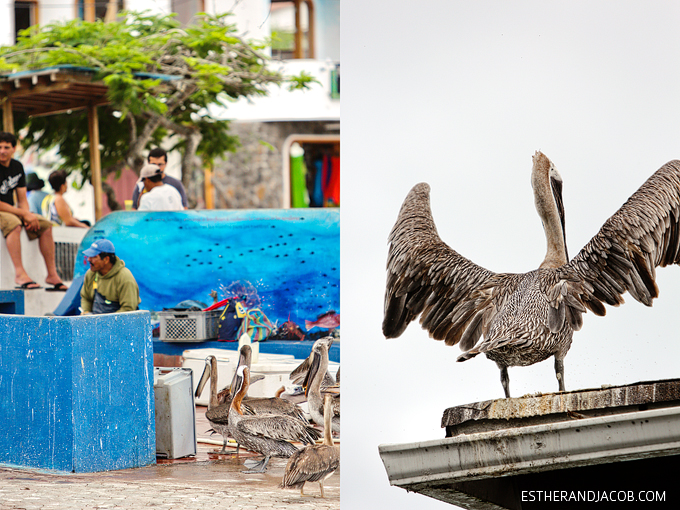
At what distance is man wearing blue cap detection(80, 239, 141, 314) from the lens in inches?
288

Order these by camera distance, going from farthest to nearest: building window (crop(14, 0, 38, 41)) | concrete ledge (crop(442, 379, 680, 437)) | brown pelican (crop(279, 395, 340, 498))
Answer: building window (crop(14, 0, 38, 41))
brown pelican (crop(279, 395, 340, 498))
concrete ledge (crop(442, 379, 680, 437))

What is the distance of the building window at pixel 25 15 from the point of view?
16.2 m

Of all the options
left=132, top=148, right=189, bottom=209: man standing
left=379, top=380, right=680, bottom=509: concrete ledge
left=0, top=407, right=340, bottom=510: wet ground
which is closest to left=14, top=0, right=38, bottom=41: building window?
left=132, top=148, right=189, bottom=209: man standing

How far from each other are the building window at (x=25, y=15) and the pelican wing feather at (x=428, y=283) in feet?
47.9

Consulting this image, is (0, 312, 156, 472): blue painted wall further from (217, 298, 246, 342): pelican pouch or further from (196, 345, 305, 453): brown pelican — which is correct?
(217, 298, 246, 342): pelican pouch

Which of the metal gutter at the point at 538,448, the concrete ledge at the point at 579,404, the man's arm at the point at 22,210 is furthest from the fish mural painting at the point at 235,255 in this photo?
the metal gutter at the point at 538,448

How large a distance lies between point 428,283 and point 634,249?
0.98 metres

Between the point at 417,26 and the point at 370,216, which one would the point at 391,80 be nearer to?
the point at 417,26

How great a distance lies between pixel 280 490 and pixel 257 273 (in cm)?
349

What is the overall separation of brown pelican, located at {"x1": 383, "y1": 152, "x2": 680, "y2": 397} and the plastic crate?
14.9 ft

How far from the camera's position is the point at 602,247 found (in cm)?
366

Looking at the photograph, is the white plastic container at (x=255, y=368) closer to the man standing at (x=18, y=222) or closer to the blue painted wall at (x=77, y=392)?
the blue painted wall at (x=77, y=392)

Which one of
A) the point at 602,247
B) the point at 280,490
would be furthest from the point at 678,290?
the point at 280,490

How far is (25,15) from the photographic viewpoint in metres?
16.4
